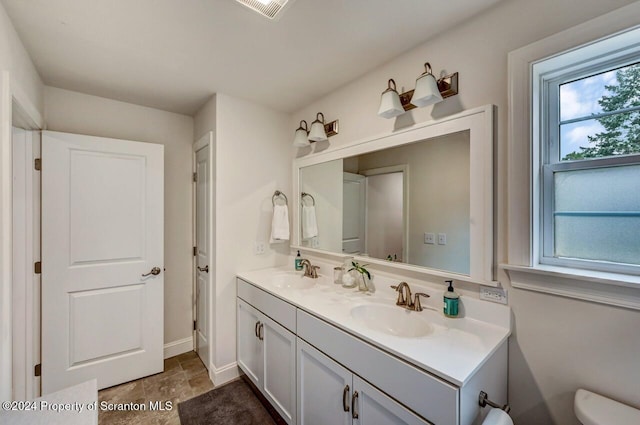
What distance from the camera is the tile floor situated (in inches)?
69.8

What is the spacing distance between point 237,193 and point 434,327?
1725 mm

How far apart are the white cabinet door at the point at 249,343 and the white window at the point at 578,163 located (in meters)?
1.63

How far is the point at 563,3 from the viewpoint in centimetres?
107

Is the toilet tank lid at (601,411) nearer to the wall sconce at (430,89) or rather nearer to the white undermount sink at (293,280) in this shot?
the wall sconce at (430,89)

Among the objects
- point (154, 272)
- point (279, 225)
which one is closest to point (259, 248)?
point (279, 225)

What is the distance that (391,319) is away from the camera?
1492mm

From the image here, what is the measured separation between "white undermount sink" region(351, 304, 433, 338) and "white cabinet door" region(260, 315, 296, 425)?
428mm

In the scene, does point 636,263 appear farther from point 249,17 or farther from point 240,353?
point 240,353

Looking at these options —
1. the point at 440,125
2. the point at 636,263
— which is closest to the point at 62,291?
the point at 440,125

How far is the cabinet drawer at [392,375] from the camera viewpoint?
89 centimetres

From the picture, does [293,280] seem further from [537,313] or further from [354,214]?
[537,313]

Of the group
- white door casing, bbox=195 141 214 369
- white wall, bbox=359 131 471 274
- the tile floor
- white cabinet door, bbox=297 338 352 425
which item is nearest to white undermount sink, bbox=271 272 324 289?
white door casing, bbox=195 141 214 369

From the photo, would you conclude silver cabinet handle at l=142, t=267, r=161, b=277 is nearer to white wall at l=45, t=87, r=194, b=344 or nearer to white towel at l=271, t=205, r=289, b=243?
white wall at l=45, t=87, r=194, b=344

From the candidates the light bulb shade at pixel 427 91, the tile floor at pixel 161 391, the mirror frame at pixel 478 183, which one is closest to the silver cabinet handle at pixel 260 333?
the tile floor at pixel 161 391
